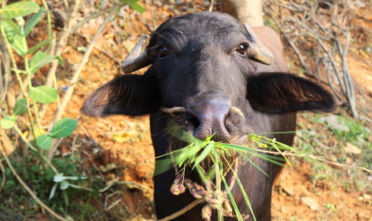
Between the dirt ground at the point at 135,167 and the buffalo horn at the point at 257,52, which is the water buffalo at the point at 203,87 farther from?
the dirt ground at the point at 135,167

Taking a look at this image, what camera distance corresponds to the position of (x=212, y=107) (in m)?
2.13

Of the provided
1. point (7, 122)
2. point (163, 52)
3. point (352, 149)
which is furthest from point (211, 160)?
point (352, 149)

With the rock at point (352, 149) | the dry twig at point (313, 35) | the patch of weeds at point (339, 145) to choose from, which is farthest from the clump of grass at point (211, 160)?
the dry twig at point (313, 35)

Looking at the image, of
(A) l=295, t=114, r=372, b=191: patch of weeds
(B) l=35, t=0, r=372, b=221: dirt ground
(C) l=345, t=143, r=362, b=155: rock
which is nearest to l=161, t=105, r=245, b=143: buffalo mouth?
(B) l=35, t=0, r=372, b=221: dirt ground

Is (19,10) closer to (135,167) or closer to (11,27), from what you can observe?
(11,27)

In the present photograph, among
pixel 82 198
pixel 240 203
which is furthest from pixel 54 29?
pixel 240 203

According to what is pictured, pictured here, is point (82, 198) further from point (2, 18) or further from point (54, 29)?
point (54, 29)

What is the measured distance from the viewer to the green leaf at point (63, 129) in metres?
3.39

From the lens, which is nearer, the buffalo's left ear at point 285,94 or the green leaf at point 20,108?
the buffalo's left ear at point 285,94

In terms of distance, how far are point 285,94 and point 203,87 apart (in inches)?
40.0

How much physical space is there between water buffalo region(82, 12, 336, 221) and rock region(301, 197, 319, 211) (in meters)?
1.49

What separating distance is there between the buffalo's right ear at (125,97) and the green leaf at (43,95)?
0.47 meters

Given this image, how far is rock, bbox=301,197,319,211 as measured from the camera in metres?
4.83

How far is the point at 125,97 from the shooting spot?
314 cm
